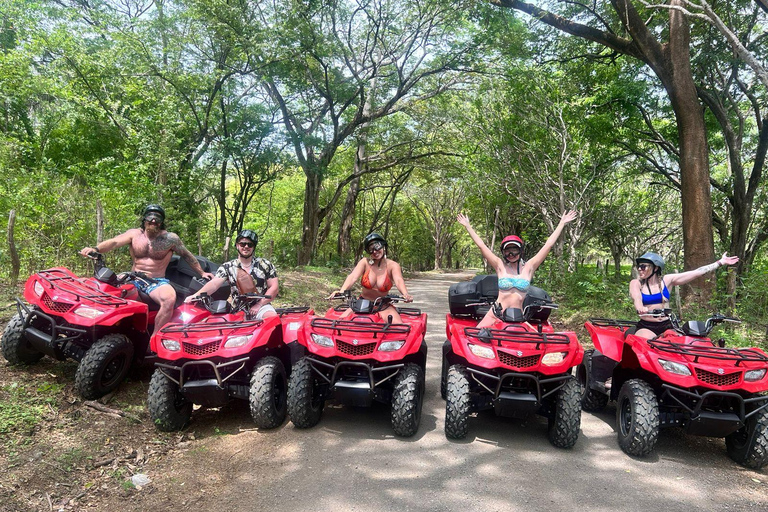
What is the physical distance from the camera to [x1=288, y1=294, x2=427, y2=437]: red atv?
13.3 feet

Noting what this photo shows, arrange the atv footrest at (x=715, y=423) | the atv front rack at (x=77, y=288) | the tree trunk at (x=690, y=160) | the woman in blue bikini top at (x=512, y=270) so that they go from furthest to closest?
the tree trunk at (x=690, y=160) → the woman in blue bikini top at (x=512, y=270) → the atv front rack at (x=77, y=288) → the atv footrest at (x=715, y=423)

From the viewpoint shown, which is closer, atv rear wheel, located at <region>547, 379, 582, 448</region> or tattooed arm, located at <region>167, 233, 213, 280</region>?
atv rear wheel, located at <region>547, 379, 582, 448</region>

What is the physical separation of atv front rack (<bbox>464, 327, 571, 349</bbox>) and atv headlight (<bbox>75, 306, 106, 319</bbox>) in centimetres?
333

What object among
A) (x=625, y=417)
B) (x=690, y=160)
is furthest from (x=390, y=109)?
(x=625, y=417)

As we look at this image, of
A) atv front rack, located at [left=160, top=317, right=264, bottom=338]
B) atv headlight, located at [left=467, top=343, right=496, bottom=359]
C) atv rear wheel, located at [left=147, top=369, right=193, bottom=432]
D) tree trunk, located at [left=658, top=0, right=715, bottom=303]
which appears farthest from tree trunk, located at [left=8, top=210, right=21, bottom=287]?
tree trunk, located at [left=658, top=0, right=715, bottom=303]

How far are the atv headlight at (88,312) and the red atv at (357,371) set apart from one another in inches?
73.4

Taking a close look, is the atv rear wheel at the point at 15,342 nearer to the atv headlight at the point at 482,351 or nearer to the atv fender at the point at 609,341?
the atv headlight at the point at 482,351

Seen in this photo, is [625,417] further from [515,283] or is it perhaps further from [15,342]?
[15,342]

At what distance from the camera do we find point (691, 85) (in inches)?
314

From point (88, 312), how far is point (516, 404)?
3.85 metres

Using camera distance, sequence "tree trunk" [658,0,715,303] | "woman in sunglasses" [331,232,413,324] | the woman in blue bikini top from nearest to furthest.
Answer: the woman in blue bikini top, "woman in sunglasses" [331,232,413,324], "tree trunk" [658,0,715,303]

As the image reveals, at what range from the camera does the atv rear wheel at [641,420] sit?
12.4 feet

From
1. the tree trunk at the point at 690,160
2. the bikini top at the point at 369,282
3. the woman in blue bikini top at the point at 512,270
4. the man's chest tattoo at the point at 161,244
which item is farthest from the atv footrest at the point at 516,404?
the tree trunk at the point at 690,160

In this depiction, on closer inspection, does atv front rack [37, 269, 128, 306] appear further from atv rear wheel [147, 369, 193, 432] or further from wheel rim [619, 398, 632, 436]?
wheel rim [619, 398, 632, 436]
